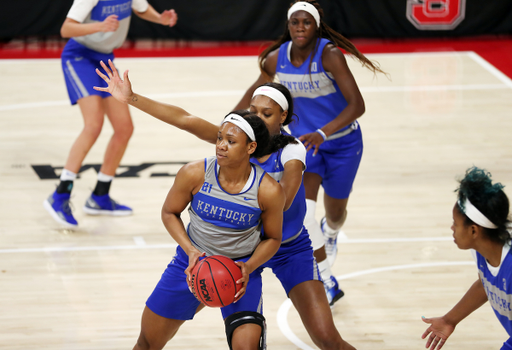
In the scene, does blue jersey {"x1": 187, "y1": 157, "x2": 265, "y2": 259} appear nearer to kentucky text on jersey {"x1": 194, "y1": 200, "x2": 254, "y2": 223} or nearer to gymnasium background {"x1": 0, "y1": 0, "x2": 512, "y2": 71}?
kentucky text on jersey {"x1": 194, "y1": 200, "x2": 254, "y2": 223}

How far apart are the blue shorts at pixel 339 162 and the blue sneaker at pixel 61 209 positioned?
2278 mm

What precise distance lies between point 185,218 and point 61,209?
105cm

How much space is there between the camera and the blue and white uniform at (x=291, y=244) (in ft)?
11.0

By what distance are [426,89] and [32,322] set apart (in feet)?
23.0

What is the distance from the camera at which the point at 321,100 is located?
438 cm

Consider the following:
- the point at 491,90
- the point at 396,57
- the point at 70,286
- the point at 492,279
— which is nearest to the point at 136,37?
the point at 396,57

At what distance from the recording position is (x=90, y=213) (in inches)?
233

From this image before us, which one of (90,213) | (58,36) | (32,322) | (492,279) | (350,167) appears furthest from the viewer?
(58,36)

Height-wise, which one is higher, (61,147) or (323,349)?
(323,349)

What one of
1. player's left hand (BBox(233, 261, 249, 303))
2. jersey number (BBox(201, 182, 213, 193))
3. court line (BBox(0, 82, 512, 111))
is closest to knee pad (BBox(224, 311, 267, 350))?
player's left hand (BBox(233, 261, 249, 303))

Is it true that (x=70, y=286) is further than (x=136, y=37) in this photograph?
No

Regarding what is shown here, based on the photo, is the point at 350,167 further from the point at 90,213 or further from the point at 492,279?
the point at 90,213

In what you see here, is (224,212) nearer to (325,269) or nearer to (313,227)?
Result: (313,227)

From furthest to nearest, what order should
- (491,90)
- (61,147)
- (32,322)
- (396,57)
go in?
(396,57) < (491,90) < (61,147) < (32,322)
